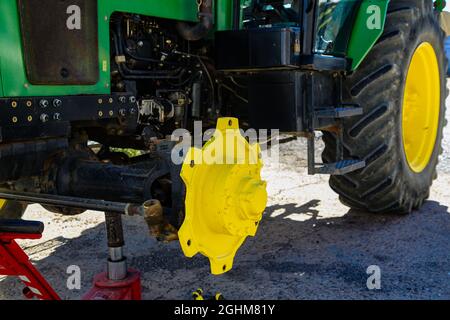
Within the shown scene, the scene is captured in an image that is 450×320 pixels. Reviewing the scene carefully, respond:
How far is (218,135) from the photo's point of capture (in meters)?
2.53

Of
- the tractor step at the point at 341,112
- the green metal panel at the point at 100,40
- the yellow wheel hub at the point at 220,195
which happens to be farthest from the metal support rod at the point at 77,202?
the tractor step at the point at 341,112

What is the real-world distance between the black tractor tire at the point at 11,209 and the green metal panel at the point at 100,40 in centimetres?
113

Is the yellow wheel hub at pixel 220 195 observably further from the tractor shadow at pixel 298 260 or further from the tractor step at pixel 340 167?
the tractor step at pixel 340 167

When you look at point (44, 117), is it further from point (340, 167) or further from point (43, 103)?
point (340, 167)

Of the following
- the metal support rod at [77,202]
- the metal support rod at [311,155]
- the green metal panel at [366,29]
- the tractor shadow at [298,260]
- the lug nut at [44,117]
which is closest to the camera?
the metal support rod at [77,202]

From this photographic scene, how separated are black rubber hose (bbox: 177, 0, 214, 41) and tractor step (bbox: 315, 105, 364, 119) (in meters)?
0.83

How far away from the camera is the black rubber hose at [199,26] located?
307cm

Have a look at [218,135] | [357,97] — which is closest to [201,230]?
[218,135]

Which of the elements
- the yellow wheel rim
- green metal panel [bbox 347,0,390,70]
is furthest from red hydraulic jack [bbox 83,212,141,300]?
the yellow wheel rim

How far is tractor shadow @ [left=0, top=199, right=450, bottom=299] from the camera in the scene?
3.05m

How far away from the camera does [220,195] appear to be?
2.45m

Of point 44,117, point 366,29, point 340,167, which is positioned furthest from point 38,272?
point 366,29

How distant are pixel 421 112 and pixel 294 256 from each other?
192 centimetres
